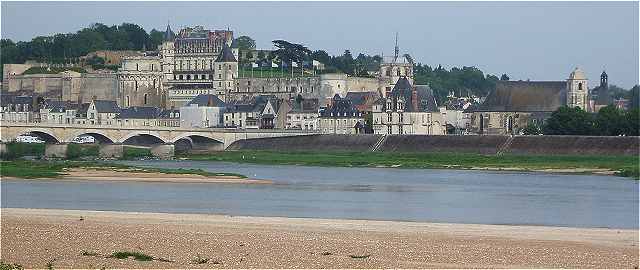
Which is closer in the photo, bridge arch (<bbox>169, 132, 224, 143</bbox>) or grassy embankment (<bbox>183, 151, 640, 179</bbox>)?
grassy embankment (<bbox>183, 151, 640, 179</bbox>)

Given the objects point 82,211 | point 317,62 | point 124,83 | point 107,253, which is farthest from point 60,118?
point 107,253

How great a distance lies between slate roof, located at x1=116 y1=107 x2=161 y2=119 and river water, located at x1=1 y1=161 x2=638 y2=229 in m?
38.1

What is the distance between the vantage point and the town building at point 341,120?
8350cm

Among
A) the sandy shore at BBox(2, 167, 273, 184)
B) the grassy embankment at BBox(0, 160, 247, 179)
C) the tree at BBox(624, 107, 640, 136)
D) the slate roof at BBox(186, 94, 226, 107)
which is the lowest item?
the sandy shore at BBox(2, 167, 273, 184)

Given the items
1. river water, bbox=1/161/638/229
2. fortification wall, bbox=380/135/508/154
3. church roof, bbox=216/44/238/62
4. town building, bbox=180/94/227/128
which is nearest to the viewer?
river water, bbox=1/161/638/229

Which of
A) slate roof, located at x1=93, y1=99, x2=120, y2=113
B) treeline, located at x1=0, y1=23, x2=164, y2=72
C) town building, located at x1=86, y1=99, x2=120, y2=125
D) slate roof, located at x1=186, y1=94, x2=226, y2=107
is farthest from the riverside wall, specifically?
treeline, located at x1=0, y1=23, x2=164, y2=72

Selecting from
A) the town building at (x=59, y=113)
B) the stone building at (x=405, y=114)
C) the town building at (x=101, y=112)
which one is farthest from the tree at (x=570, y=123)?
the town building at (x=59, y=113)

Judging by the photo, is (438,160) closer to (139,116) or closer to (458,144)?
(458,144)

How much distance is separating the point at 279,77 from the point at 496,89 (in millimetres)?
19589

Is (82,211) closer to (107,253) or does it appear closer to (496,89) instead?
(107,253)

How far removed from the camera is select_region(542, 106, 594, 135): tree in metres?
73.6

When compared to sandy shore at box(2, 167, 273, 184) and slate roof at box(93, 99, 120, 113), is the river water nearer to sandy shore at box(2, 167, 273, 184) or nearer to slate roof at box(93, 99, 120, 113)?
sandy shore at box(2, 167, 273, 184)

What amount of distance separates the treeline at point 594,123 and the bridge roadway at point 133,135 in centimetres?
1412

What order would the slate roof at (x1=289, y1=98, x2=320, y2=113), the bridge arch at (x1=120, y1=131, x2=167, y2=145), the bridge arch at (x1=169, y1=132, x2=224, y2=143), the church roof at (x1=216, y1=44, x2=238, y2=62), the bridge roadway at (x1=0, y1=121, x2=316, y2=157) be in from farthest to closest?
the church roof at (x1=216, y1=44, x2=238, y2=62), the slate roof at (x1=289, y1=98, x2=320, y2=113), the bridge arch at (x1=169, y1=132, x2=224, y2=143), the bridge arch at (x1=120, y1=131, x2=167, y2=145), the bridge roadway at (x1=0, y1=121, x2=316, y2=157)
